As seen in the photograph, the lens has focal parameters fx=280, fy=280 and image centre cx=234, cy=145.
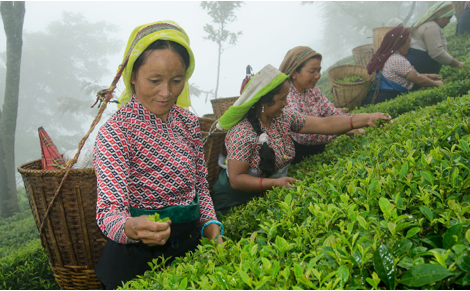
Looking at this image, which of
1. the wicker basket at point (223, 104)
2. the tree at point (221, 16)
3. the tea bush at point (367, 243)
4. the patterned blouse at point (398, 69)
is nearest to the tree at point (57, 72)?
the tree at point (221, 16)

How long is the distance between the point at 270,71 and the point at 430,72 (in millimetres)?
5399

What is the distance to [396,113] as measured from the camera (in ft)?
15.3

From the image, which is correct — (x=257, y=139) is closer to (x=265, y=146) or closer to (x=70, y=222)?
(x=265, y=146)

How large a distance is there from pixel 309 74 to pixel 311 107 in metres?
0.51

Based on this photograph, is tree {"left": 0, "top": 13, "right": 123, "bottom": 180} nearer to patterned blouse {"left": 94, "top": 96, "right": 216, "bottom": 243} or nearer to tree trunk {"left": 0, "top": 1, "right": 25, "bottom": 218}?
tree trunk {"left": 0, "top": 1, "right": 25, "bottom": 218}

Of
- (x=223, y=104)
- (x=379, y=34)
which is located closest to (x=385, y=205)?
(x=223, y=104)

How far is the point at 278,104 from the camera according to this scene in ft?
9.94

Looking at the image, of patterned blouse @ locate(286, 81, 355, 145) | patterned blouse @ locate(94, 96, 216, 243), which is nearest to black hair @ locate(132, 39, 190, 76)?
patterned blouse @ locate(94, 96, 216, 243)

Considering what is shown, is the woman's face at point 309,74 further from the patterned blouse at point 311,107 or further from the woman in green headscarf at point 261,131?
the woman in green headscarf at point 261,131

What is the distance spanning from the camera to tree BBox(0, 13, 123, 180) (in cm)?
3662

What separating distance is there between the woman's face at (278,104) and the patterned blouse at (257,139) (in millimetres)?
174

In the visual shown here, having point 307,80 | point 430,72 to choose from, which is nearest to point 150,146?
point 307,80

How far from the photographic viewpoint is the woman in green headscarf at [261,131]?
288cm

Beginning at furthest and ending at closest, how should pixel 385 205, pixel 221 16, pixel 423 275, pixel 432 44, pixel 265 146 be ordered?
pixel 221 16 < pixel 432 44 < pixel 265 146 < pixel 385 205 < pixel 423 275
